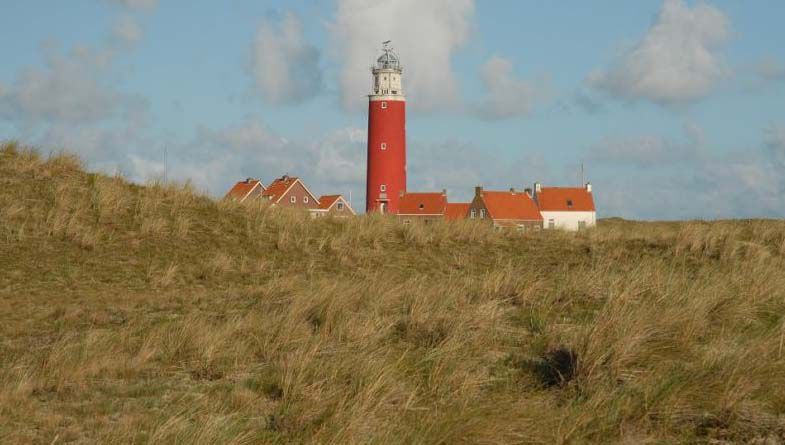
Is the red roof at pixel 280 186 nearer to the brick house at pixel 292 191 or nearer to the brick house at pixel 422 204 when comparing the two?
the brick house at pixel 292 191

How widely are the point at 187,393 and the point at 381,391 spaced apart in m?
1.38

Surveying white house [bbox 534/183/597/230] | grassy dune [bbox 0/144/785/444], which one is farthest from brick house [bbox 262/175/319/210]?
grassy dune [bbox 0/144/785/444]

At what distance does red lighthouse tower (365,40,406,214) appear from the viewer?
228ft

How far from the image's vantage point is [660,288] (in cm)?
982

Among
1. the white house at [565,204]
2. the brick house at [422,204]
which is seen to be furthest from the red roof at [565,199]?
the brick house at [422,204]

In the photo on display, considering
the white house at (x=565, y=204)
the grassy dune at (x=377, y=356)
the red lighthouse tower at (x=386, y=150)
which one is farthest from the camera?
the white house at (x=565, y=204)

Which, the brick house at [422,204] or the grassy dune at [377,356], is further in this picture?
the brick house at [422,204]

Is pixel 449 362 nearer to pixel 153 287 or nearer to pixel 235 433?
pixel 235 433

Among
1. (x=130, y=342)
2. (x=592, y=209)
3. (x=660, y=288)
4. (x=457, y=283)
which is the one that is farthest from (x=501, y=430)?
(x=592, y=209)

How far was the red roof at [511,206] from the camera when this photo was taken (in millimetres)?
74688

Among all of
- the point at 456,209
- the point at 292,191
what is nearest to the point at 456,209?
the point at 456,209

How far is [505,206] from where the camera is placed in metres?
75.7

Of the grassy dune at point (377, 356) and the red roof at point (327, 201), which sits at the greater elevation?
the red roof at point (327, 201)

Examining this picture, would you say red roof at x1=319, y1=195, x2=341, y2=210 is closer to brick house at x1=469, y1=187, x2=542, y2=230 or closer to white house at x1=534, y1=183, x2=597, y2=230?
brick house at x1=469, y1=187, x2=542, y2=230
